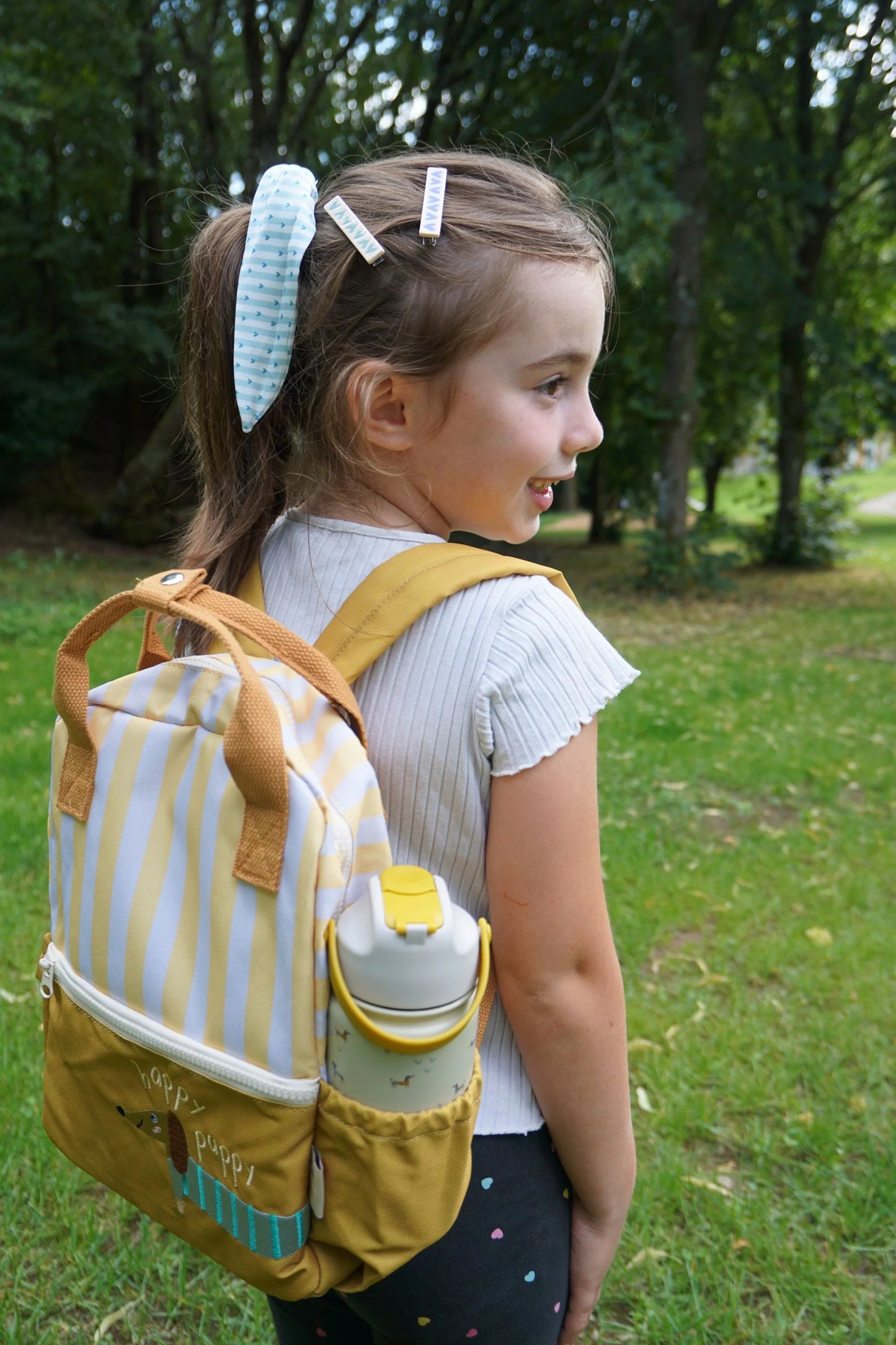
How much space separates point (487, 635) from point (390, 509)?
9.1 inches

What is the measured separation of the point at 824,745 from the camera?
639cm

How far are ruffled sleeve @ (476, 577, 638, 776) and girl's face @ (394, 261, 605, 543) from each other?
6.1 inches

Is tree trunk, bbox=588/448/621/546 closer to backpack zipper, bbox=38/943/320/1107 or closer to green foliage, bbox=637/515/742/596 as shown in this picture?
green foliage, bbox=637/515/742/596

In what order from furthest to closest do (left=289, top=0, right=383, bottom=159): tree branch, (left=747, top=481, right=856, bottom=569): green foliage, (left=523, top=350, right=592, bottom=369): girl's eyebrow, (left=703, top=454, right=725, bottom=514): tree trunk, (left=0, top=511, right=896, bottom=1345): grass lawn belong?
(left=703, top=454, right=725, bottom=514): tree trunk < (left=747, top=481, right=856, bottom=569): green foliage < (left=289, top=0, right=383, bottom=159): tree branch < (left=0, top=511, right=896, bottom=1345): grass lawn < (left=523, top=350, right=592, bottom=369): girl's eyebrow

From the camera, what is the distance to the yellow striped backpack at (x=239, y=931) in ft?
2.94

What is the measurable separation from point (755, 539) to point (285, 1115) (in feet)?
57.1

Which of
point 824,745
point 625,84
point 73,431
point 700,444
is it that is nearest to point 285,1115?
point 824,745

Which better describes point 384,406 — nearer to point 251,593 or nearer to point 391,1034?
point 251,593

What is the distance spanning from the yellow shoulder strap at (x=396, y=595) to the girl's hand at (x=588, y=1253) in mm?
680

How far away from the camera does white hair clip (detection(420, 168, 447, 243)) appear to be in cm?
110

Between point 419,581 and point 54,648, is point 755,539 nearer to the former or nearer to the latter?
point 54,648

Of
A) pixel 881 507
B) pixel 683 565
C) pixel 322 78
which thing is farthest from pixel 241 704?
pixel 881 507

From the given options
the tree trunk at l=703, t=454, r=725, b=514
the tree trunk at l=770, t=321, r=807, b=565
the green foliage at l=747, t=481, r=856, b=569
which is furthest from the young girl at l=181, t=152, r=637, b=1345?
the tree trunk at l=703, t=454, r=725, b=514

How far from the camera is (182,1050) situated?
97 centimetres
